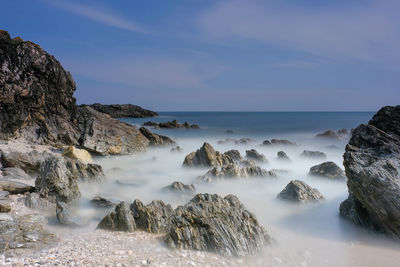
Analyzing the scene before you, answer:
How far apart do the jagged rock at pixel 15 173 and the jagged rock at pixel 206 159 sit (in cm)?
746

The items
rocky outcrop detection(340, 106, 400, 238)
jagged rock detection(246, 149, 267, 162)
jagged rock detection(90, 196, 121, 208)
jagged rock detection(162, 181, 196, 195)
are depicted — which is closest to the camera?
rocky outcrop detection(340, 106, 400, 238)

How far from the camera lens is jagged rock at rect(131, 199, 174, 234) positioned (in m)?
7.12

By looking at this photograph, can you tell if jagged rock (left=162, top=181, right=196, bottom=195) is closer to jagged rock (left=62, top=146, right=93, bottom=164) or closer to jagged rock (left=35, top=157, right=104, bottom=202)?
jagged rock (left=35, top=157, right=104, bottom=202)

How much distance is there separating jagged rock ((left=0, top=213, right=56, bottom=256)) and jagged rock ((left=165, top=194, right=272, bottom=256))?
280 cm

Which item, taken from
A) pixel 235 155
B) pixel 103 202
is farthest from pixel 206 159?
pixel 103 202

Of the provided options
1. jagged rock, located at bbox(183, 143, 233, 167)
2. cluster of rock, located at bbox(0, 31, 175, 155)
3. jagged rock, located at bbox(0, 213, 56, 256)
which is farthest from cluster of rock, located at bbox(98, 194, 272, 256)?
cluster of rock, located at bbox(0, 31, 175, 155)

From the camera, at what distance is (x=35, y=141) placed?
16.7 m

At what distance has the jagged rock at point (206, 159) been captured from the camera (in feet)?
48.2

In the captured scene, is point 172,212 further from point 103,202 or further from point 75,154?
point 75,154

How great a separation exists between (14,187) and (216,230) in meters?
6.79

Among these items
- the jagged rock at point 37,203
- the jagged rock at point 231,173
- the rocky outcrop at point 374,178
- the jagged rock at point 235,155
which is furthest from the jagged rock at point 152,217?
the jagged rock at point 235,155

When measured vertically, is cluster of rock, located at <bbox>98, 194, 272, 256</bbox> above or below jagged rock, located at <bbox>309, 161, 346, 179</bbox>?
below

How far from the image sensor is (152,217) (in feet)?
24.1

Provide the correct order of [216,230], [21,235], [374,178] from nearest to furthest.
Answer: [21,235] < [216,230] < [374,178]
